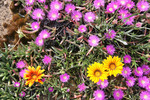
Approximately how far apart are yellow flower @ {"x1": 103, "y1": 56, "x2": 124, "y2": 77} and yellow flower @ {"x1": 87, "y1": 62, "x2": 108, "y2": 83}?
6cm

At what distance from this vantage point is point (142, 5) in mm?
2127

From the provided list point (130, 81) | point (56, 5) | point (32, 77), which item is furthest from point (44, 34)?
point (130, 81)

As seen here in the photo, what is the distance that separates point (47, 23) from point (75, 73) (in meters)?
0.79

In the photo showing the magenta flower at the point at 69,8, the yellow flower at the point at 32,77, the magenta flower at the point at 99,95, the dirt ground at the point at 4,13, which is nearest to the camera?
the yellow flower at the point at 32,77

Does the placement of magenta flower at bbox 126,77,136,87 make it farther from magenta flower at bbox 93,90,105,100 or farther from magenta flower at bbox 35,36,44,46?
magenta flower at bbox 35,36,44,46

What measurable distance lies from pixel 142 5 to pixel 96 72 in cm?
109

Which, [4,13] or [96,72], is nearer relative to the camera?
[96,72]

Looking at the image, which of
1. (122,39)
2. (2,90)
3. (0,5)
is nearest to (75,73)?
(122,39)

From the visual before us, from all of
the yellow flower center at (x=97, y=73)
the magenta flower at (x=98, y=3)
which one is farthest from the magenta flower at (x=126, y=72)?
the magenta flower at (x=98, y=3)

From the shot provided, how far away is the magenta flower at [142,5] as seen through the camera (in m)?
2.12

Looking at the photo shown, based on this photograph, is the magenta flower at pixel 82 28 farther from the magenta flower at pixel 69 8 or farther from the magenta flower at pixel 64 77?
the magenta flower at pixel 64 77

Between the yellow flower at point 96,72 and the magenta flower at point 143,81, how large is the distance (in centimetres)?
56

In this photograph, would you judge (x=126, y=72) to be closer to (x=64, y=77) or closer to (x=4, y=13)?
(x=64, y=77)

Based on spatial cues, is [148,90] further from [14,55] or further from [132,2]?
[14,55]
